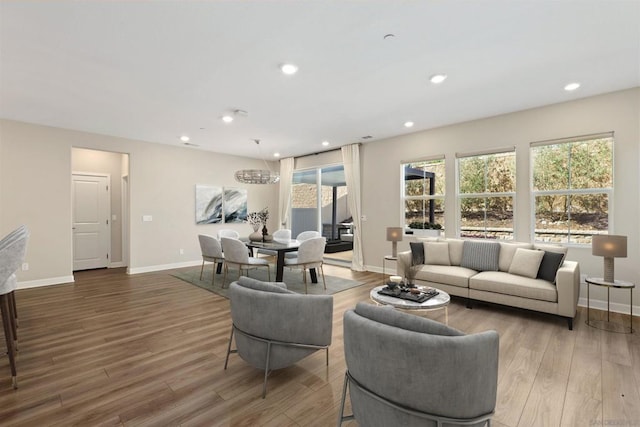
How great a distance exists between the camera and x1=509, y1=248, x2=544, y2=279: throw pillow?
12.2ft

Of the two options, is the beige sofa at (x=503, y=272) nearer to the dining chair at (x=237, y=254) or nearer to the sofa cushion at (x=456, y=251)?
the sofa cushion at (x=456, y=251)

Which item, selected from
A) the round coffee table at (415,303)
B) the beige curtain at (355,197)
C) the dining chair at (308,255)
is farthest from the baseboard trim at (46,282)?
the round coffee table at (415,303)

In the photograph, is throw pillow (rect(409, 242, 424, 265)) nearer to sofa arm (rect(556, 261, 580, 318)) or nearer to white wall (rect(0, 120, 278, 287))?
sofa arm (rect(556, 261, 580, 318))

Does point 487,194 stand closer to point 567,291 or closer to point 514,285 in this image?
point 514,285

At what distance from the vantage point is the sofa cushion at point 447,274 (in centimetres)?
404

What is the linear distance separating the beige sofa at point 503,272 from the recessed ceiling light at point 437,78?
86.2 inches

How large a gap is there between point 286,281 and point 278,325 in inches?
132

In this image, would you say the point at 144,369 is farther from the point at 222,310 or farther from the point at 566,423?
the point at 566,423

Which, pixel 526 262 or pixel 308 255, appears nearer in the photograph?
pixel 526 262

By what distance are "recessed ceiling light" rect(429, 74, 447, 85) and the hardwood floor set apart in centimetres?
284

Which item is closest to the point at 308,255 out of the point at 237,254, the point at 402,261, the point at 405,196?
the point at 237,254

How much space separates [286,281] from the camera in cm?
540

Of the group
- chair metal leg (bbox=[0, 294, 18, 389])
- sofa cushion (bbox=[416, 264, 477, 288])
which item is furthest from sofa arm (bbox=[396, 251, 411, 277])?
chair metal leg (bbox=[0, 294, 18, 389])

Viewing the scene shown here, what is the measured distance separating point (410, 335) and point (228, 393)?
1537 mm
